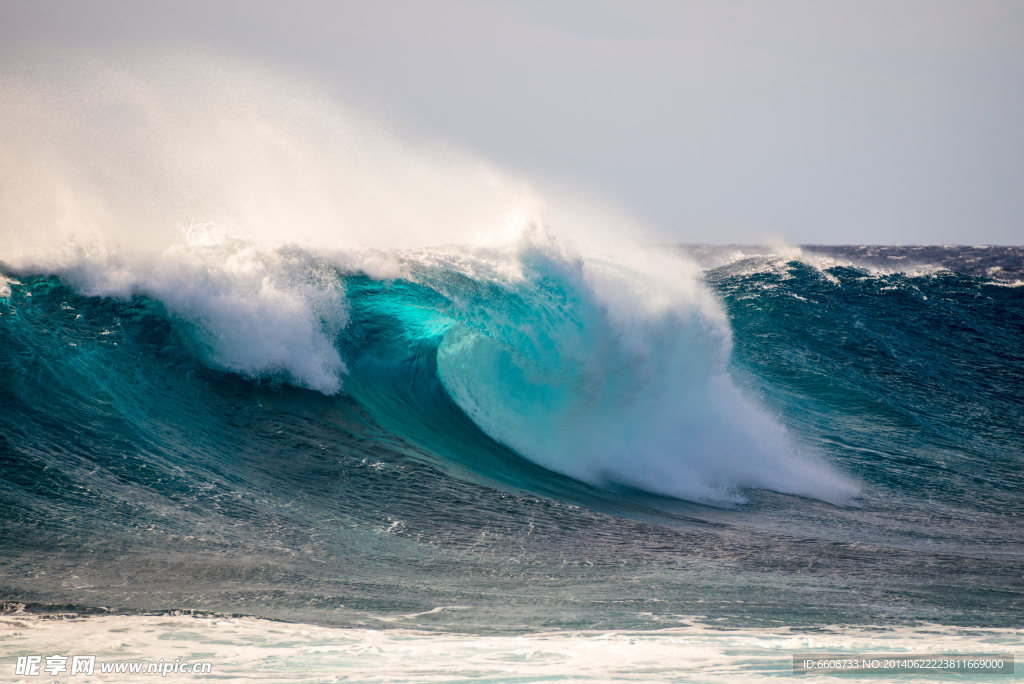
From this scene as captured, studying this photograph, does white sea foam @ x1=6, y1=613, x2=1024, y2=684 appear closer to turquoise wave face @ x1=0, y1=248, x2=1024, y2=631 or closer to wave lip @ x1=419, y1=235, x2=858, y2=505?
turquoise wave face @ x1=0, y1=248, x2=1024, y2=631

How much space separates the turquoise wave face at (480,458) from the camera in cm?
428

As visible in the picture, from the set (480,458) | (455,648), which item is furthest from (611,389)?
(455,648)

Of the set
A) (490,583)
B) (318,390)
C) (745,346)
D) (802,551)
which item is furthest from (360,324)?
(745,346)

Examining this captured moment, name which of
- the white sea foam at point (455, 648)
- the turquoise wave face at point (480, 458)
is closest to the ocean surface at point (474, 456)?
the turquoise wave face at point (480, 458)

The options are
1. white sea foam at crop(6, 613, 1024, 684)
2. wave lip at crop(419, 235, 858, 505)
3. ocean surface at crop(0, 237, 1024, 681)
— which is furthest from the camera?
wave lip at crop(419, 235, 858, 505)

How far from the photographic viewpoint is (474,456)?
7.32 meters

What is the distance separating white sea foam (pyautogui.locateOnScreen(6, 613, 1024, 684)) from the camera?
316 cm

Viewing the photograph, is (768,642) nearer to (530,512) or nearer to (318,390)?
(530,512)

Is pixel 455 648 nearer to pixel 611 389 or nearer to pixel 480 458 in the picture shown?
pixel 480 458

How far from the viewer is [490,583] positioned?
4.42 m

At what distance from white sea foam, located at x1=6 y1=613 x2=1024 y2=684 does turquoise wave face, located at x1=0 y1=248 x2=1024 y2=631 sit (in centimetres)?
22

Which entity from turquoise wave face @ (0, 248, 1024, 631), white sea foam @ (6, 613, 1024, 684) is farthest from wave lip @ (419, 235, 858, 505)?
white sea foam @ (6, 613, 1024, 684)

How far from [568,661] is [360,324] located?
577 centimetres

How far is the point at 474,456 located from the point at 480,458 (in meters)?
0.07
